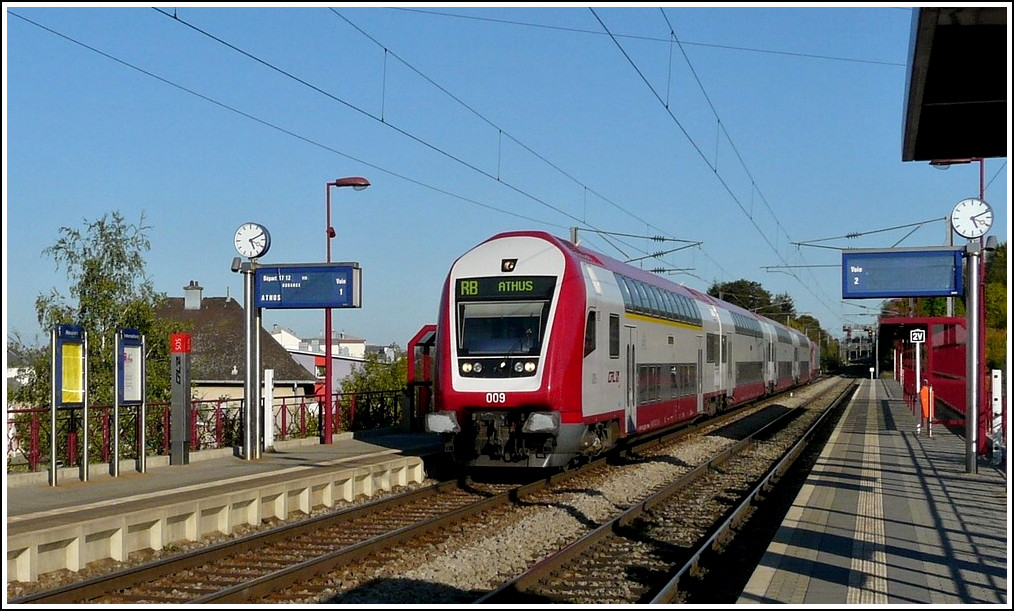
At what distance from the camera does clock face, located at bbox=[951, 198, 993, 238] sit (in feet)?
59.1

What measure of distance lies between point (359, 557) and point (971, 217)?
472 inches

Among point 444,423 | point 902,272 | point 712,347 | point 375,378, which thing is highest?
point 902,272

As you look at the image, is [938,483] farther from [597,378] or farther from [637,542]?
[637,542]

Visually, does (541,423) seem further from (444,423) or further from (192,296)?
(192,296)

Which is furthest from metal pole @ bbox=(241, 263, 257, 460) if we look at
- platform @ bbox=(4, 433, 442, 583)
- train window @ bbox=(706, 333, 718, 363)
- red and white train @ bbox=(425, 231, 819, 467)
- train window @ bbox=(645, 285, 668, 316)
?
train window @ bbox=(706, 333, 718, 363)

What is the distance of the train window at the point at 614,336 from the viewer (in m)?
18.3

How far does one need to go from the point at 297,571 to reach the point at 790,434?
21.8m

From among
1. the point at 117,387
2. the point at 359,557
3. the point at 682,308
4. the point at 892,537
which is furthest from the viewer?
the point at 682,308

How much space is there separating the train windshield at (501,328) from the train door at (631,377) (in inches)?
138

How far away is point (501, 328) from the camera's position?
16.5 metres

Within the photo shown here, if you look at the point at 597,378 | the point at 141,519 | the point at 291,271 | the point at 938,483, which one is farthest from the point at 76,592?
the point at 938,483

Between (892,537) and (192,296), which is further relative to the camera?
(192,296)

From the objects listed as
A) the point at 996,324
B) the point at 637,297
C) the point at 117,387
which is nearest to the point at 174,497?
the point at 117,387

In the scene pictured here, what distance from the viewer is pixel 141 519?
11617 millimetres
